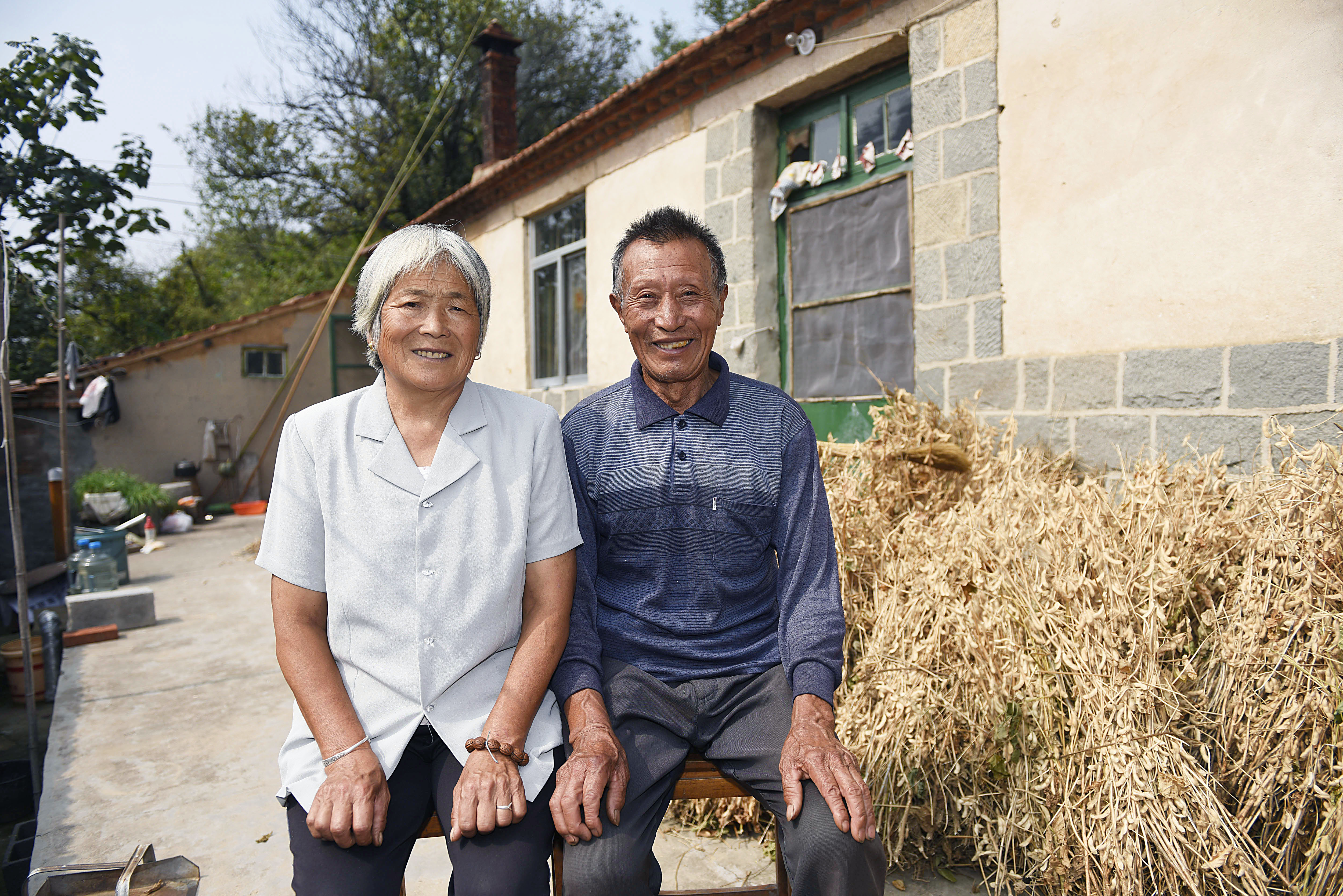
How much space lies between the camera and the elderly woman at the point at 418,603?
1.57 meters

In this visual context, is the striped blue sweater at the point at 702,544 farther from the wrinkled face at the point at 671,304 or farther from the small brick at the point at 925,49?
the small brick at the point at 925,49

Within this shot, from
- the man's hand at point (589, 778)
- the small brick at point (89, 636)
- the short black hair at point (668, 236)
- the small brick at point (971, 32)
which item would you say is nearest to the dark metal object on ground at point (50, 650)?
the small brick at point (89, 636)

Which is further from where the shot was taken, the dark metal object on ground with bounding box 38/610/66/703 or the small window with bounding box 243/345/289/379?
the small window with bounding box 243/345/289/379

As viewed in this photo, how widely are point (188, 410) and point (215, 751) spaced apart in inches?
481

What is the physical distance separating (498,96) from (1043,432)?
918cm

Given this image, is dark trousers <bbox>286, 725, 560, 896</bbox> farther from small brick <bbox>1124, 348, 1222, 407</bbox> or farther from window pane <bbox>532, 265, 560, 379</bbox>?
window pane <bbox>532, 265, 560, 379</bbox>

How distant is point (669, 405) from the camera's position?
2.04 meters

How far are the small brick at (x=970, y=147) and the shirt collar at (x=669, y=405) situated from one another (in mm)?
2749

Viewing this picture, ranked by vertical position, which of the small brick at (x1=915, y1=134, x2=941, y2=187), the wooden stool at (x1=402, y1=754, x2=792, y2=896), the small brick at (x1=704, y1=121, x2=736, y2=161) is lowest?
the wooden stool at (x1=402, y1=754, x2=792, y2=896)

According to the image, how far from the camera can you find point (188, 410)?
45.7 feet

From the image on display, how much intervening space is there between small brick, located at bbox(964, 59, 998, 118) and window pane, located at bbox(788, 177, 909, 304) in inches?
23.5

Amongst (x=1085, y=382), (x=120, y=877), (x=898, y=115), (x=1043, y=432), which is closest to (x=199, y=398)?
(x=898, y=115)

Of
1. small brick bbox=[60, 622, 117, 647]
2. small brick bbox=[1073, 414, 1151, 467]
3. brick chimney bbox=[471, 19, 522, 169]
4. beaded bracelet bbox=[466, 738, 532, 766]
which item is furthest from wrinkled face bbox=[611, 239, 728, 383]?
brick chimney bbox=[471, 19, 522, 169]

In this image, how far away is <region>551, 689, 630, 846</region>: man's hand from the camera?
62.3 inches
